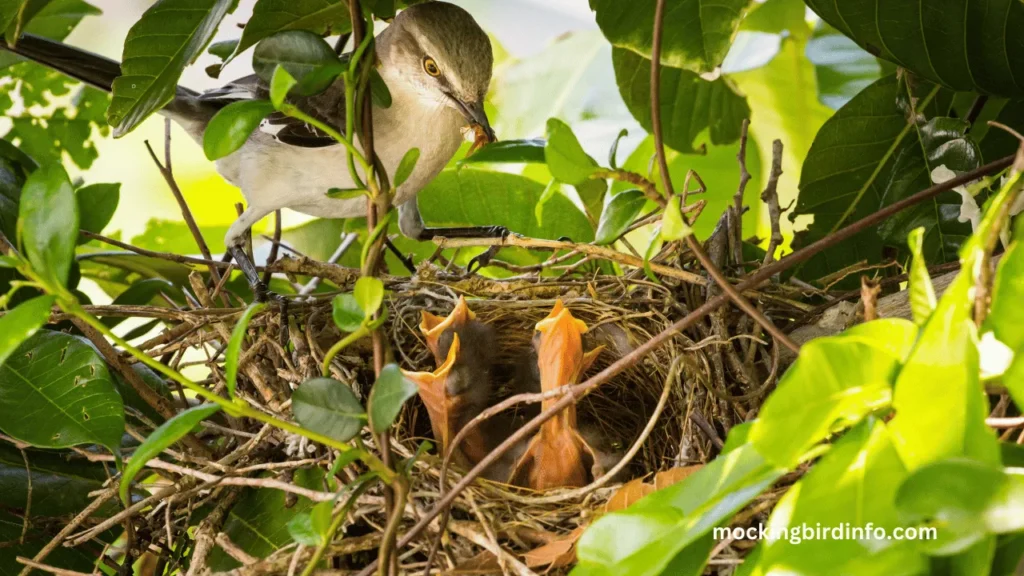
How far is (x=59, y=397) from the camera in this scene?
978 mm

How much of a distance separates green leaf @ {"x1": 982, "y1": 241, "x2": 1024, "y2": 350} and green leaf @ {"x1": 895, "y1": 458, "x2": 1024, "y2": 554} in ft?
0.33

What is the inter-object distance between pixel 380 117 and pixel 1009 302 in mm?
1133

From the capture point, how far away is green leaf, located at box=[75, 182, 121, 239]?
1.43m

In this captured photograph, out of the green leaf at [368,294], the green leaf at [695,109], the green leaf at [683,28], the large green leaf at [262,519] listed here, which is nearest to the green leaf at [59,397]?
the large green leaf at [262,519]

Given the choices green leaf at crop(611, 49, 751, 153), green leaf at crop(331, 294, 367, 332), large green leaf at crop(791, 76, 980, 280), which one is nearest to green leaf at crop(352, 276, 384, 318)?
green leaf at crop(331, 294, 367, 332)

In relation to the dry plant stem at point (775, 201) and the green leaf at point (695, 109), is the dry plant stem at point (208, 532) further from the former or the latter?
the green leaf at point (695, 109)

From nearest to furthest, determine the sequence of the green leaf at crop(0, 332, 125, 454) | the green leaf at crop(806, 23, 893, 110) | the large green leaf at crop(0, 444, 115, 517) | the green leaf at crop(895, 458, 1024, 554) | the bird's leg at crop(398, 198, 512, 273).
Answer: the green leaf at crop(895, 458, 1024, 554) < the green leaf at crop(0, 332, 125, 454) < the large green leaf at crop(0, 444, 115, 517) < the bird's leg at crop(398, 198, 512, 273) < the green leaf at crop(806, 23, 893, 110)

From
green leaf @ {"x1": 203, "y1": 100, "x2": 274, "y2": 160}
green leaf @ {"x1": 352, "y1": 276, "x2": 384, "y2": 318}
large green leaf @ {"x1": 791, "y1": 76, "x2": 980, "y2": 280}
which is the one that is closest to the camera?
green leaf @ {"x1": 352, "y1": 276, "x2": 384, "y2": 318}

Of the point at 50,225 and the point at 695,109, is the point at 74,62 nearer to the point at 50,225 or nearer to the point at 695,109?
the point at 50,225

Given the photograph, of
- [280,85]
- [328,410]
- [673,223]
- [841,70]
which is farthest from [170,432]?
[841,70]

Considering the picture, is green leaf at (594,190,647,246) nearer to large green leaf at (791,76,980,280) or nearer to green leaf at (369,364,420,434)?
green leaf at (369,364,420,434)

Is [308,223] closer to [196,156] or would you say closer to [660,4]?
[196,156]

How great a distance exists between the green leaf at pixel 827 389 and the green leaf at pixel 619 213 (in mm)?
282

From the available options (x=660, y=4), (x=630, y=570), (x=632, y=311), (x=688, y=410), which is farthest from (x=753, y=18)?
(x=630, y=570)
